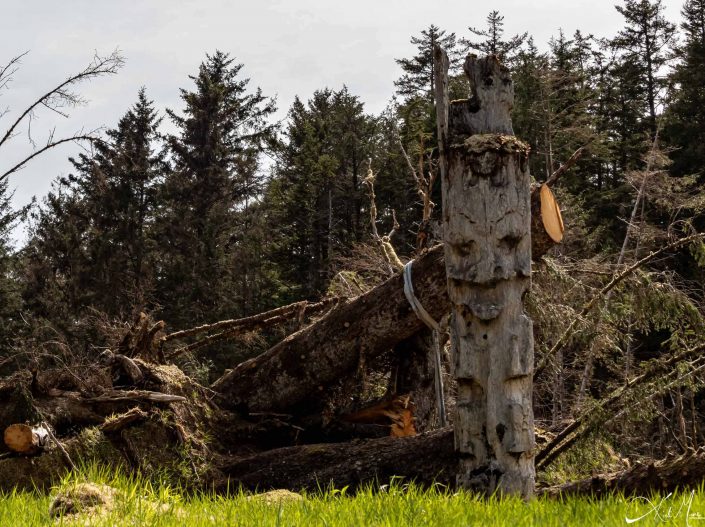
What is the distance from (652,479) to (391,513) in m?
1.63

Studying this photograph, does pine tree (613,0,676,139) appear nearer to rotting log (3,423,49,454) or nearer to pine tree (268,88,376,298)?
pine tree (268,88,376,298)

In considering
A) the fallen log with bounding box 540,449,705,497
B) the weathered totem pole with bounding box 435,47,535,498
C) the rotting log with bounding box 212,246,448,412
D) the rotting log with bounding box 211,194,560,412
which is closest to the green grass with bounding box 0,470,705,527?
the fallen log with bounding box 540,449,705,497

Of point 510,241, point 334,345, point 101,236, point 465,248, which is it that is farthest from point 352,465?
point 101,236

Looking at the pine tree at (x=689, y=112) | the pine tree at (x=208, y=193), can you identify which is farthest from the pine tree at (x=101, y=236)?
the pine tree at (x=689, y=112)

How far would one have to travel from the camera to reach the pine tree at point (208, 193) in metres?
31.4

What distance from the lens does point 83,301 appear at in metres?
30.0

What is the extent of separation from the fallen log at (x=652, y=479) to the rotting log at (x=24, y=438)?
3866 mm

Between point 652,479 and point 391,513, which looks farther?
point 652,479

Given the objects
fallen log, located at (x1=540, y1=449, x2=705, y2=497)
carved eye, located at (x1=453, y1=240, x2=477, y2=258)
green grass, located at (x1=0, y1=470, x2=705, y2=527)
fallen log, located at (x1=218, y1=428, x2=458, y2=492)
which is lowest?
fallen log, located at (x1=218, y1=428, x2=458, y2=492)

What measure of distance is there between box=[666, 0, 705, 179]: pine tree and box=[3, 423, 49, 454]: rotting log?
28.3m

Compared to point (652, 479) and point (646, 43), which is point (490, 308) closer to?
point (652, 479)

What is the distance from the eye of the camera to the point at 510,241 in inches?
169

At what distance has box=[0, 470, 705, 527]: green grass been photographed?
2914mm

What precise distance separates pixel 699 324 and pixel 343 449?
311 cm
